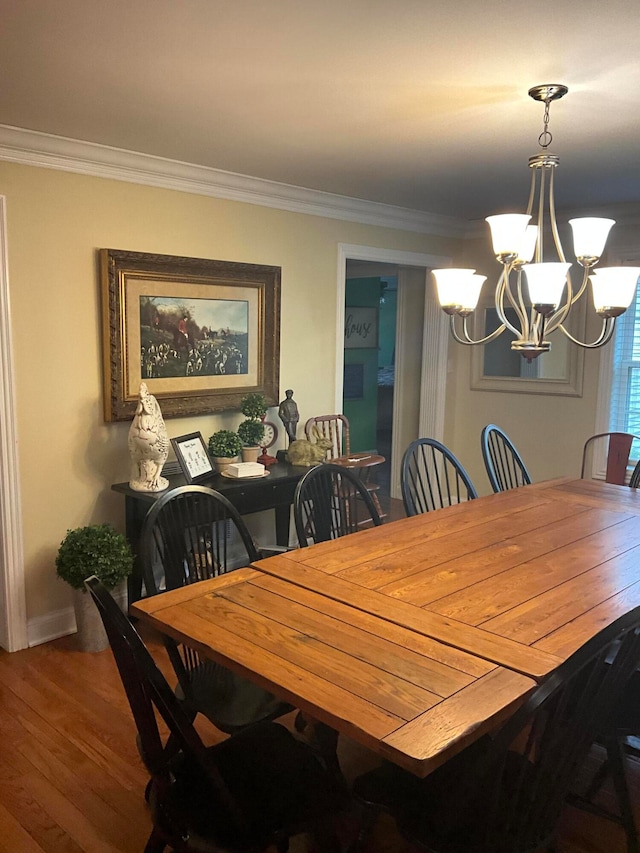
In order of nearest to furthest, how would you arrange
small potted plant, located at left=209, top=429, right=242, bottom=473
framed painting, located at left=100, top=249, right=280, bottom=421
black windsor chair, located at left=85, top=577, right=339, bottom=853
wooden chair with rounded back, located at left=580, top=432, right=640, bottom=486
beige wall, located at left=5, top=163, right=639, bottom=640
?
1. black windsor chair, located at left=85, top=577, right=339, bottom=853
2. beige wall, located at left=5, top=163, right=639, bottom=640
3. framed painting, located at left=100, top=249, right=280, bottom=421
4. small potted plant, located at left=209, top=429, right=242, bottom=473
5. wooden chair with rounded back, located at left=580, top=432, right=640, bottom=486

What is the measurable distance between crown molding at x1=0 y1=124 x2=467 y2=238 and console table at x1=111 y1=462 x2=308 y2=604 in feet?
4.87

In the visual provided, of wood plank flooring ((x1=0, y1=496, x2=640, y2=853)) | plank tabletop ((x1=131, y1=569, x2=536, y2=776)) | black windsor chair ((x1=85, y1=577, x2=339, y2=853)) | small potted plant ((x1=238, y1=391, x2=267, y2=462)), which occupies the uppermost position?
small potted plant ((x1=238, y1=391, x2=267, y2=462))

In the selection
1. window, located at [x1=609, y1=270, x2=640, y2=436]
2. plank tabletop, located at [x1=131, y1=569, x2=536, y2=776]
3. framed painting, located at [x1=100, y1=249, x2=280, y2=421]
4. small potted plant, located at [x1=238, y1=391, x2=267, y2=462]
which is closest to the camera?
plank tabletop, located at [x1=131, y1=569, x2=536, y2=776]

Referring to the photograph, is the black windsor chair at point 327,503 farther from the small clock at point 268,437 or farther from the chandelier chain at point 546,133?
the chandelier chain at point 546,133

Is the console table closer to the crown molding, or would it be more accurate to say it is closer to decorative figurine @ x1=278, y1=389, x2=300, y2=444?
decorative figurine @ x1=278, y1=389, x2=300, y2=444

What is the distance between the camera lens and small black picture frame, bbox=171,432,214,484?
346cm

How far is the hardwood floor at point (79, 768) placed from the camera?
2.05 m

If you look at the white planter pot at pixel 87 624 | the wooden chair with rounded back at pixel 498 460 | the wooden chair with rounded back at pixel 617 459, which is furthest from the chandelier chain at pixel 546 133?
the white planter pot at pixel 87 624

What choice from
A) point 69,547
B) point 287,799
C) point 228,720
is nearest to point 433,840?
point 287,799

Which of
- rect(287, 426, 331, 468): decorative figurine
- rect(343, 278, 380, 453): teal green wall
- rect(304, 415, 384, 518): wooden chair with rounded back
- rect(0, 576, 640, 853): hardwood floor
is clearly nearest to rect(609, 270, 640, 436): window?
rect(304, 415, 384, 518): wooden chair with rounded back

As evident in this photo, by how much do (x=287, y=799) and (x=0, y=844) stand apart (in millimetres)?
1045

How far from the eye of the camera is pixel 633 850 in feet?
6.27

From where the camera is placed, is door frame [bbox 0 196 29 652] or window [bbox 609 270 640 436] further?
window [bbox 609 270 640 436]

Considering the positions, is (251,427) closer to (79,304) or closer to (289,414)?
(289,414)
